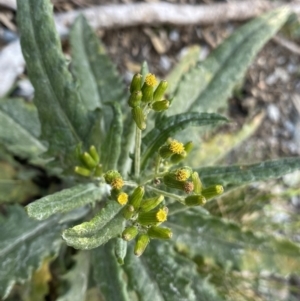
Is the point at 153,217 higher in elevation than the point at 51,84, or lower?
lower

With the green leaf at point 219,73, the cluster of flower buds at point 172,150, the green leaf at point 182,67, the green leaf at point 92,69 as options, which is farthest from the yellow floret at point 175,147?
the green leaf at point 182,67

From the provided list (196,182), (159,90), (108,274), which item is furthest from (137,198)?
(108,274)

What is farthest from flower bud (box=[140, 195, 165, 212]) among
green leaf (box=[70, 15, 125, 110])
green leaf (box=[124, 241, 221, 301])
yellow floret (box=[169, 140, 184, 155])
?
green leaf (box=[70, 15, 125, 110])

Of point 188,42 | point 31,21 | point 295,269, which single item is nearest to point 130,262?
point 295,269

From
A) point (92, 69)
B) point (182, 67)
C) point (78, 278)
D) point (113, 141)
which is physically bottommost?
point (78, 278)

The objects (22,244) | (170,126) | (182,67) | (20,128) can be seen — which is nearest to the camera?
(170,126)

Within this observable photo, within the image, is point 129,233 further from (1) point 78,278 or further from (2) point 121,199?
(1) point 78,278

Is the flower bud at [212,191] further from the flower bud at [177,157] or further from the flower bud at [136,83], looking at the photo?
the flower bud at [136,83]

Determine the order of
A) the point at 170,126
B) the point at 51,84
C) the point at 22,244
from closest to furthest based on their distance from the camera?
1. the point at 170,126
2. the point at 51,84
3. the point at 22,244
